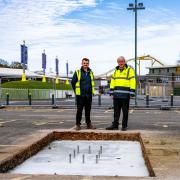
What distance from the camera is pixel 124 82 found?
10375 millimetres

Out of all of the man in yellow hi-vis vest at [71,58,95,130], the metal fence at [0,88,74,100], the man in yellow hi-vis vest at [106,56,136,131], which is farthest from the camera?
the metal fence at [0,88,74,100]

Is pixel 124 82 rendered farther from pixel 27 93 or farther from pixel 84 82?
pixel 27 93

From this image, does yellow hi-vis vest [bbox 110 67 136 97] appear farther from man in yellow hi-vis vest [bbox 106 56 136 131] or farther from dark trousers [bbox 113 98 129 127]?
dark trousers [bbox 113 98 129 127]

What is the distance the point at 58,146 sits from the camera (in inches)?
332

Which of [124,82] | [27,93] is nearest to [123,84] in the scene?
[124,82]

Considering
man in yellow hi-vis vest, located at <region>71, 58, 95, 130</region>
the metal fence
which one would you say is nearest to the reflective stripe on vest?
man in yellow hi-vis vest, located at <region>71, 58, 95, 130</region>

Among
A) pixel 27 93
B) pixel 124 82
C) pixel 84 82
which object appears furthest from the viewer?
pixel 27 93

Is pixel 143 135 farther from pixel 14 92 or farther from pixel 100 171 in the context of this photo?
pixel 14 92

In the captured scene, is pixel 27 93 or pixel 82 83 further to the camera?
pixel 27 93

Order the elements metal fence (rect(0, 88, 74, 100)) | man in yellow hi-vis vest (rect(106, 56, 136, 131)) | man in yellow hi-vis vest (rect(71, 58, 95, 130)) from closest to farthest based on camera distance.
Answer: man in yellow hi-vis vest (rect(106, 56, 136, 131)) < man in yellow hi-vis vest (rect(71, 58, 95, 130)) < metal fence (rect(0, 88, 74, 100))

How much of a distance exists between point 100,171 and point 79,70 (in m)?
4.88

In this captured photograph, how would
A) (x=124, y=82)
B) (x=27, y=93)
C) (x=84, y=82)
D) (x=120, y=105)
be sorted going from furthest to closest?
(x=27, y=93) < (x=120, y=105) < (x=84, y=82) < (x=124, y=82)

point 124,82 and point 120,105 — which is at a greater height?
→ point 124,82

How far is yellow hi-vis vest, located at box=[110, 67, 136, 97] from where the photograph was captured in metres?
10.4
